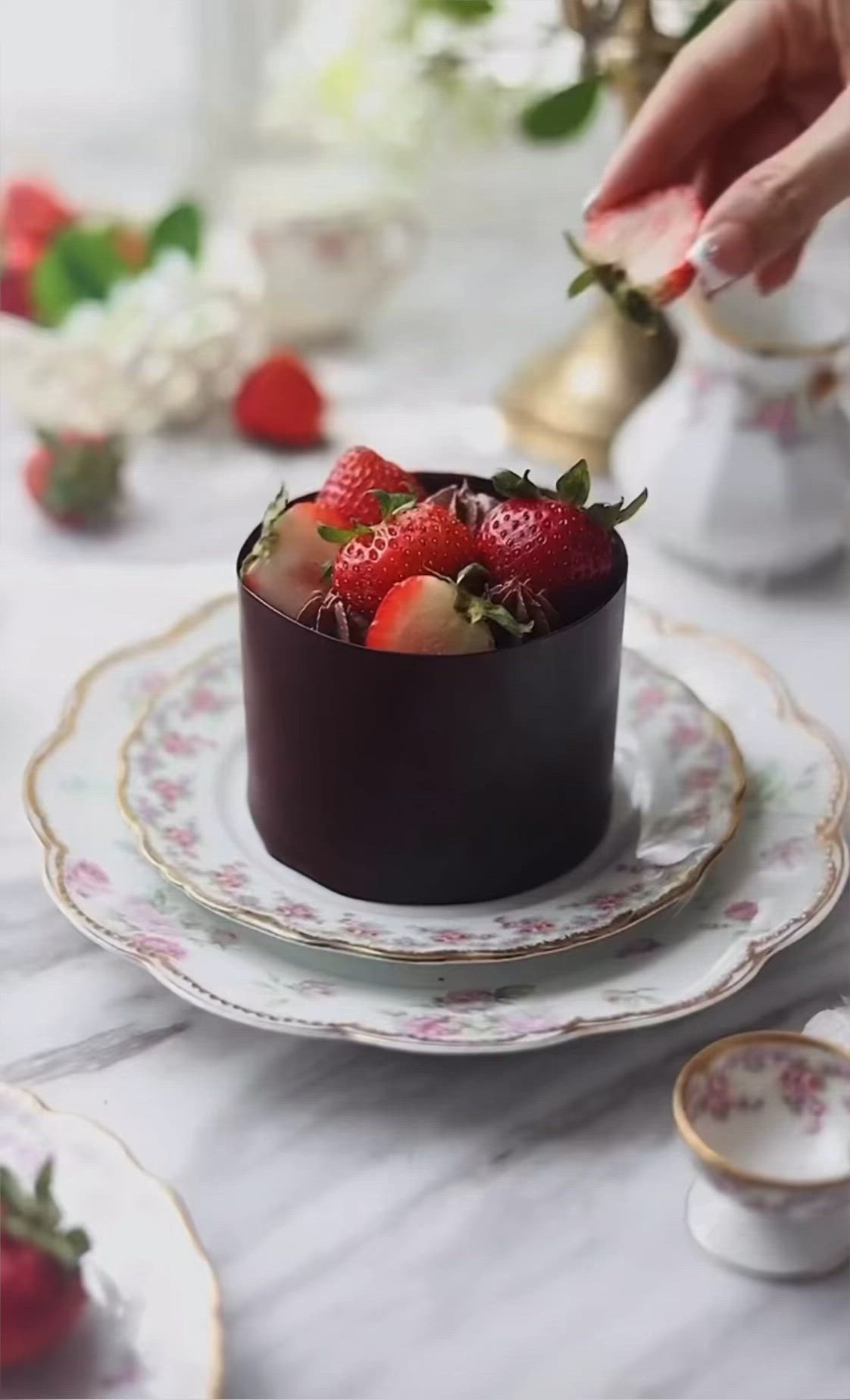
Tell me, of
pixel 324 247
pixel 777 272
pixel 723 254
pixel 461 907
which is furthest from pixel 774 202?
pixel 324 247

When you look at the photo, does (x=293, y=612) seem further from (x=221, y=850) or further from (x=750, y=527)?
(x=750, y=527)

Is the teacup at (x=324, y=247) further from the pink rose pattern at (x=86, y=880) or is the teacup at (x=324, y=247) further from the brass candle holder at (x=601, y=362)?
the pink rose pattern at (x=86, y=880)

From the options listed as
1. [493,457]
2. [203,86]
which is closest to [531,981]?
[493,457]

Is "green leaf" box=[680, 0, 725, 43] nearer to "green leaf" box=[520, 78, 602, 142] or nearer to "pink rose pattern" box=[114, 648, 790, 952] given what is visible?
"green leaf" box=[520, 78, 602, 142]

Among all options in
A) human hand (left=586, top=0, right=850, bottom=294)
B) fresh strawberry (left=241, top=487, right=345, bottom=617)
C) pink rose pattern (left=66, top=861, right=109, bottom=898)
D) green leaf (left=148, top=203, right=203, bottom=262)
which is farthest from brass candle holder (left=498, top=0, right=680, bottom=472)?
pink rose pattern (left=66, top=861, right=109, bottom=898)

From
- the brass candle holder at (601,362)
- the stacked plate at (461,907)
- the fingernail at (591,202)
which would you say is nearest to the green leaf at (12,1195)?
the stacked plate at (461,907)
